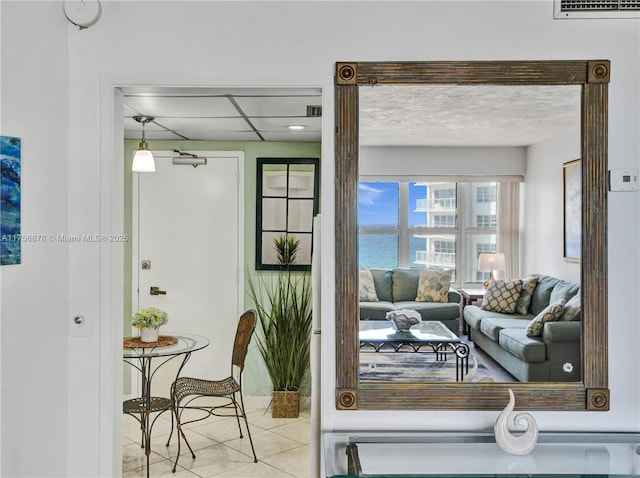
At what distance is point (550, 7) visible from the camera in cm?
226

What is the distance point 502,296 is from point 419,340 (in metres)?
0.39

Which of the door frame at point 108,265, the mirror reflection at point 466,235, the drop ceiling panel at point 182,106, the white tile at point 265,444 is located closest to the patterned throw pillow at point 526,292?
the mirror reflection at point 466,235

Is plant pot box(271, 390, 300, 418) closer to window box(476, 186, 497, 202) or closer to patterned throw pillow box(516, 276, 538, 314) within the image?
patterned throw pillow box(516, 276, 538, 314)

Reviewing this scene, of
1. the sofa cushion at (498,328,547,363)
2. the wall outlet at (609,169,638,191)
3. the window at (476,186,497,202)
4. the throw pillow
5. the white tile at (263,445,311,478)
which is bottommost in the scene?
the white tile at (263,445,311,478)

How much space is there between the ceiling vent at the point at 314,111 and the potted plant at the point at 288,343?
135cm

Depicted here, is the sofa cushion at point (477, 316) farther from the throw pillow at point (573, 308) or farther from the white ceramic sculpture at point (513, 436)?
Result: the white ceramic sculpture at point (513, 436)

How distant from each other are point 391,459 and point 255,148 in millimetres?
3147

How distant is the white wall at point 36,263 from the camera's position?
6.33ft

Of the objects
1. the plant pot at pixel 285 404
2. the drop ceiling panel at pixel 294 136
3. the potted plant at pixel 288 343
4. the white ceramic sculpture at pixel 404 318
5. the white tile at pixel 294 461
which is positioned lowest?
the white tile at pixel 294 461

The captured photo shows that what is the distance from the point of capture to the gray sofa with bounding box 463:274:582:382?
2303 millimetres

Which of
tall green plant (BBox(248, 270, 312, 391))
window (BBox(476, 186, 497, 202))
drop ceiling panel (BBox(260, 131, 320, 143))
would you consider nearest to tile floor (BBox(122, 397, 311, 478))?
tall green plant (BBox(248, 270, 312, 391))

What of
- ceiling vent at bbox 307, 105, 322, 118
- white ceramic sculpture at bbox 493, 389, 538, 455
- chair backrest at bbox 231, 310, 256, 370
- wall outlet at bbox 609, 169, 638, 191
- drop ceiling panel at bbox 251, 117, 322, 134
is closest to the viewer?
white ceramic sculpture at bbox 493, 389, 538, 455

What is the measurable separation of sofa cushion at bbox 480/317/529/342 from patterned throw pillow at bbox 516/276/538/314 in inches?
2.0

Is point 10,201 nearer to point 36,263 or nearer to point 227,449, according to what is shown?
point 36,263
